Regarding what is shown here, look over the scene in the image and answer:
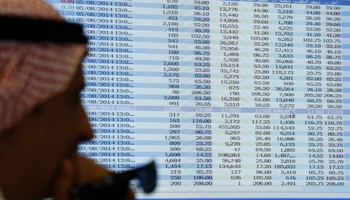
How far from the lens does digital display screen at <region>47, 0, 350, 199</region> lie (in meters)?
1.01

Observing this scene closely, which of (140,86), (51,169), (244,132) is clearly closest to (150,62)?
(140,86)

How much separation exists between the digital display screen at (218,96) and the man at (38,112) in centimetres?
54

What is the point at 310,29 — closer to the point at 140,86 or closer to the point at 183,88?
the point at 183,88

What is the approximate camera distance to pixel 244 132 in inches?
42.3

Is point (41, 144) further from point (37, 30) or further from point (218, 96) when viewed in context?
point (218, 96)

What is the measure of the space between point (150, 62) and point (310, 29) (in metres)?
0.53

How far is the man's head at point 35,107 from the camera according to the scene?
0.38 metres

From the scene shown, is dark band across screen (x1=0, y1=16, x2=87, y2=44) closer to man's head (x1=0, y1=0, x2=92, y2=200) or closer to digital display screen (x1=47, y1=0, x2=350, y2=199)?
man's head (x1=0, y1=0, x2=92, y2=200)

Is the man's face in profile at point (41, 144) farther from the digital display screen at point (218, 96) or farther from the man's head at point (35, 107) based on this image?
the digital display screen at point (218, 96)

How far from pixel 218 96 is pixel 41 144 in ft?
2.36

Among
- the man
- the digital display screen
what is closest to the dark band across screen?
the man

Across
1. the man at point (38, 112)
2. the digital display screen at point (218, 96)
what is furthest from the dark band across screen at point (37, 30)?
the digital display screen at point (218, 96)

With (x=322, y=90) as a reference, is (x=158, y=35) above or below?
above

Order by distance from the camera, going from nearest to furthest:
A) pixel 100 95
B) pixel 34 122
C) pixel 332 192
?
pixel 34 122 → pixel 100 95 → pixel 332 192
